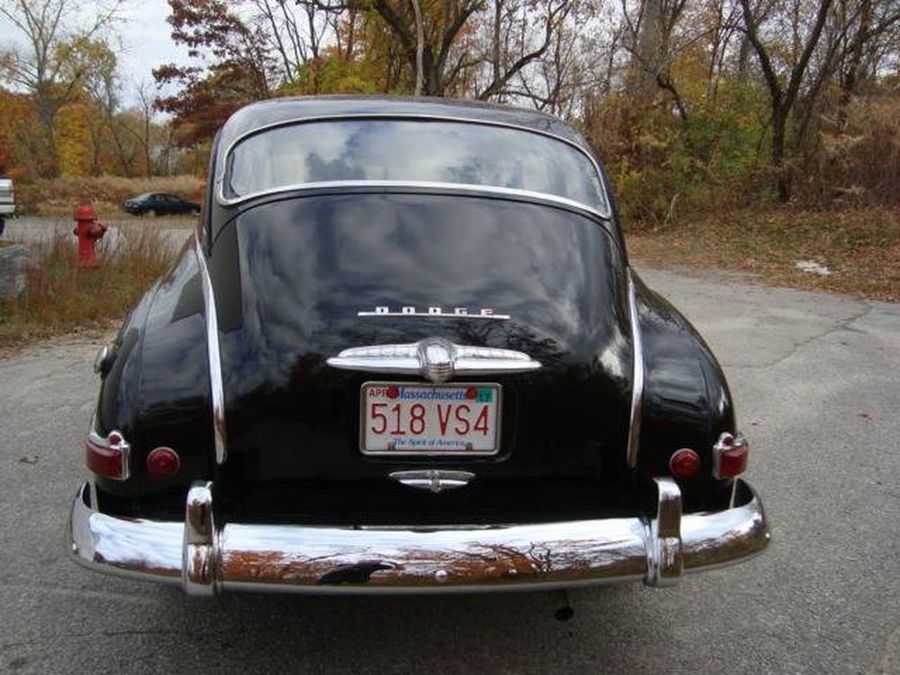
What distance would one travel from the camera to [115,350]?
270 centimetres

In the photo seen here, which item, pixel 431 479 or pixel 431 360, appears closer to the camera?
pixel 431 360

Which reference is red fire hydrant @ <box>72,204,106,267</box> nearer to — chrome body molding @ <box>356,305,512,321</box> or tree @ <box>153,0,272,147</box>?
chrome body molding @ <box>356,305,512,321</box>

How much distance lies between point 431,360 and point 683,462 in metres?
0.86

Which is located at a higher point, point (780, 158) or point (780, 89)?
point (780, 89)

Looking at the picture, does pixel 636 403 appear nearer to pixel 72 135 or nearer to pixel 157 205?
pixel 157 205

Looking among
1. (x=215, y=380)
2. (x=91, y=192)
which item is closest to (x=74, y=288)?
(x=215, y=380)

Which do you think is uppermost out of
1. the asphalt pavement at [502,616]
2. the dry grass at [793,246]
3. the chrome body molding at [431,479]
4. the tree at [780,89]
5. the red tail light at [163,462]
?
the tree at [780,89]

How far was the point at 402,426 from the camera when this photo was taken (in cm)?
226

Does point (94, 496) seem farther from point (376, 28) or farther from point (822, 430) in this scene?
point (376, 28)

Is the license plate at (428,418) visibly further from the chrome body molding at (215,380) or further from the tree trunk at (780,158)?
the tree trunk at (780,158)

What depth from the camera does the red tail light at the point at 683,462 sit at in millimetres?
2381

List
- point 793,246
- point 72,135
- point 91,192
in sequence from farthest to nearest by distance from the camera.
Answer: point 72,135 < point 91,192 < point 793,246

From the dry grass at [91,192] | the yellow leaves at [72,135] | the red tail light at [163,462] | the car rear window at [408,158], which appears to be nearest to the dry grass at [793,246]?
the car rear window at [408,158]

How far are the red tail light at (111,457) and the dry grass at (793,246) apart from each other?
10323mm
